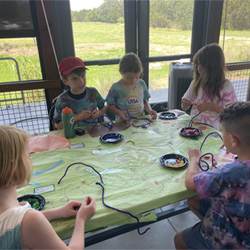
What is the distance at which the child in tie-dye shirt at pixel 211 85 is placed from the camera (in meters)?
1.59

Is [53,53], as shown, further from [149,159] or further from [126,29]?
[149,159]

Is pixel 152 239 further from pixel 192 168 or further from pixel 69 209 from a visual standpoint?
pixel 69 209

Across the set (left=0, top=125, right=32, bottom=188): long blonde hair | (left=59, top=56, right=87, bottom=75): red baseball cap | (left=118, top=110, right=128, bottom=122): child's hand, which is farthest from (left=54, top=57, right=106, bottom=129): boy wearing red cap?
(left=0, top=125, right=32, bottom=188): long blonde hair

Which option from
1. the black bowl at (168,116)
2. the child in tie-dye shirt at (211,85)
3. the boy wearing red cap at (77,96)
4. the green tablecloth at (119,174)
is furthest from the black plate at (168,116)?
the boy wearing red cap at (77,96)

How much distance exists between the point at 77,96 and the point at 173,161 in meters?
0.87

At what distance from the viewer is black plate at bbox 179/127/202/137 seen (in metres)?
1.34

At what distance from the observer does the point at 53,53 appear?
205 cm

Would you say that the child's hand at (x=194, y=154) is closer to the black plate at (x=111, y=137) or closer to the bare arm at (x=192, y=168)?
the bare arm at (x=192, y=168)

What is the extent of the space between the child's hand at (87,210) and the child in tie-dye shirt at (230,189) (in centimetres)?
37

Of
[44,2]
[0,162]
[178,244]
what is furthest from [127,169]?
[44,2]

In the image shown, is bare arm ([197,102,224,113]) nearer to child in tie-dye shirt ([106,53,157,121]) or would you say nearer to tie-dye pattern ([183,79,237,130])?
tie-dye pattern ([183,79,237,130])

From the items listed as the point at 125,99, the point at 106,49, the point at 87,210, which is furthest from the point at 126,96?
the point at 87,210

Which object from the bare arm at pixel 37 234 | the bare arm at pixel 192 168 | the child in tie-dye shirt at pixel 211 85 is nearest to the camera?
the bare arm at pixel 37 234

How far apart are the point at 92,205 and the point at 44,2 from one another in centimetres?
180
